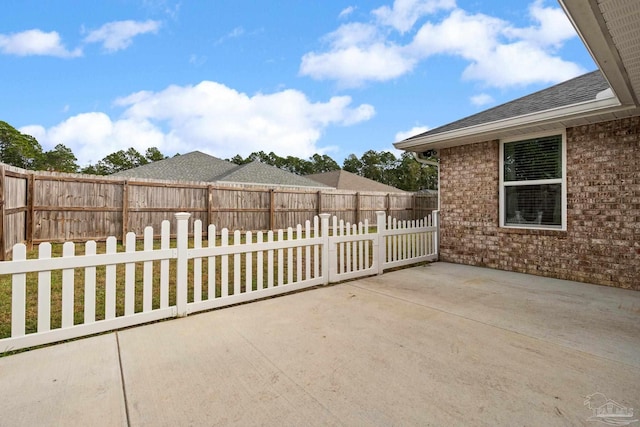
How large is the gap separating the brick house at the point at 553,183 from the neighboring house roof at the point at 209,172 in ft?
34.6

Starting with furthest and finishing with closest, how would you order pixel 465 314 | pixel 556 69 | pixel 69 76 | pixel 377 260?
pixel 69 76 < pixel 556 69 < pixel 377 260 < pixel 465 314

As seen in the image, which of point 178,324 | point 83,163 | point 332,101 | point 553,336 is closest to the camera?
point 553,336

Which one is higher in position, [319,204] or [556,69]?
[556,69]

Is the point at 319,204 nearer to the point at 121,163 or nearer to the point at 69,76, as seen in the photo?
the point at 69,76

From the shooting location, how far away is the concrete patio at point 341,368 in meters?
1.76

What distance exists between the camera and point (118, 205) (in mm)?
8562

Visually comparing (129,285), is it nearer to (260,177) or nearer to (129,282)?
(129,282)

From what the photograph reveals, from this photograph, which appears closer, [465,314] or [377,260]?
[465,314]

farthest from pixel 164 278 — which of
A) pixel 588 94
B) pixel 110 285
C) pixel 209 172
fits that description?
pixel 209 172

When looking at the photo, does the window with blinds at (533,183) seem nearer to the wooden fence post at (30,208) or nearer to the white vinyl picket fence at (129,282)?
the white vinyl picket fence at (129,282)

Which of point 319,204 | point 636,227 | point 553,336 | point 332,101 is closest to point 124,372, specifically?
point 553,336

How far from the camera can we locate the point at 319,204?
490 inches

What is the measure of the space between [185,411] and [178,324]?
157cm

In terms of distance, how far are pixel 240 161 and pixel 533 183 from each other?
41.2 m
